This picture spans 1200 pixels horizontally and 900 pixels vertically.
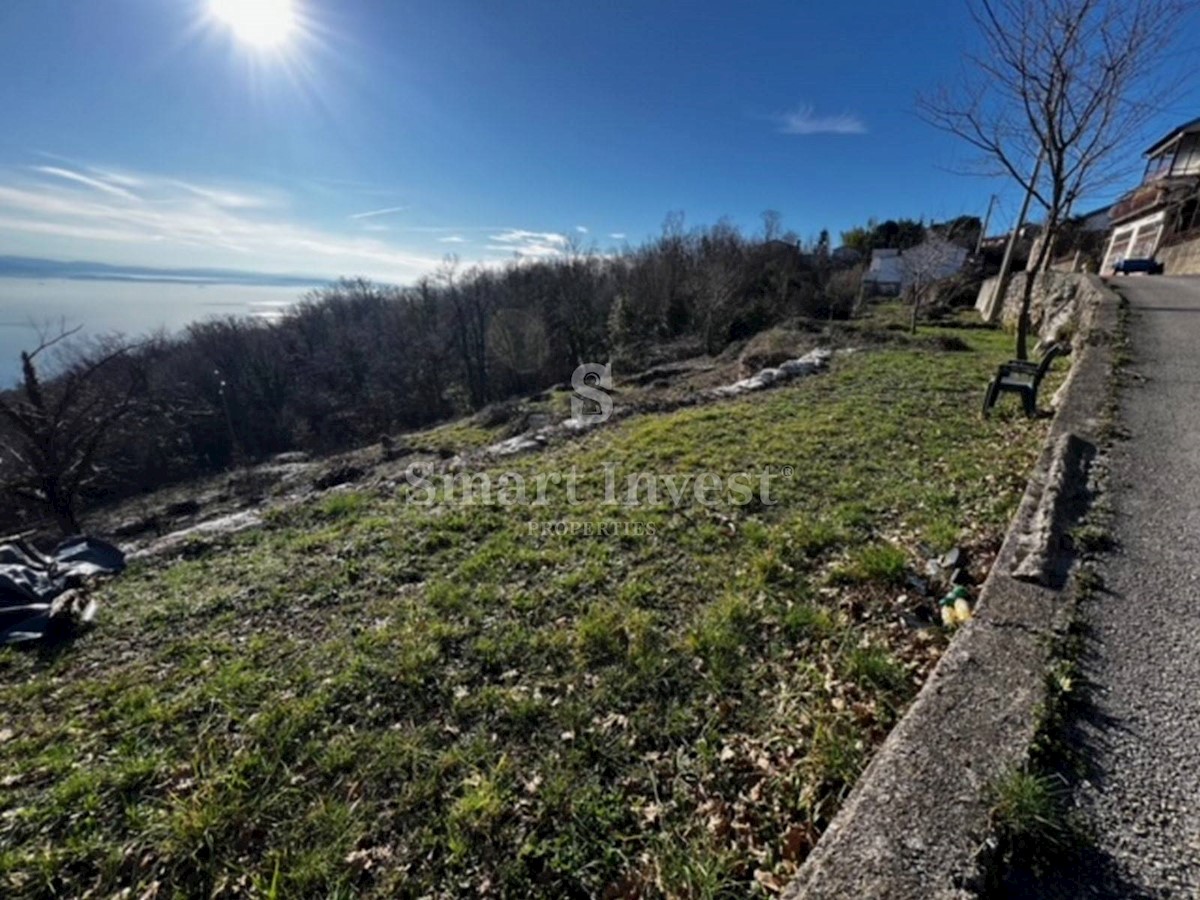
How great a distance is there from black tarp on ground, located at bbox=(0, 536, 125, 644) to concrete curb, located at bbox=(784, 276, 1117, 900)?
5414mm

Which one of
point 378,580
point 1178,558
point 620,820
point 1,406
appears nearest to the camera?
point 620,820

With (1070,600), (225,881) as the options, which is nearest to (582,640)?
(225,881)

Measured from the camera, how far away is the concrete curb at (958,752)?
1.45 m

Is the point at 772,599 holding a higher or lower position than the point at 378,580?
higher

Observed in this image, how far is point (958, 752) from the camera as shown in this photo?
69.4 inches

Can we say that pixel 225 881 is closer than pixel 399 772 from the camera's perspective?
Yes

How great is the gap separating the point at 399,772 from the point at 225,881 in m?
0.67

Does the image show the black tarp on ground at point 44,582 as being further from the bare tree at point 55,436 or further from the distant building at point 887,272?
the distant building at point 887,272

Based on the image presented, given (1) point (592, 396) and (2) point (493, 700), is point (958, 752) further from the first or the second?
(1) point (592, 396)

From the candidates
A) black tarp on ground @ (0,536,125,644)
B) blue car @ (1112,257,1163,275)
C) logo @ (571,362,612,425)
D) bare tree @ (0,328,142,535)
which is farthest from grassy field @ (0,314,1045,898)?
blue car @ (1112,257,1163,275)

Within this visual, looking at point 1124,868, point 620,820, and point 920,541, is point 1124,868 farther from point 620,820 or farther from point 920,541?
point 920,541

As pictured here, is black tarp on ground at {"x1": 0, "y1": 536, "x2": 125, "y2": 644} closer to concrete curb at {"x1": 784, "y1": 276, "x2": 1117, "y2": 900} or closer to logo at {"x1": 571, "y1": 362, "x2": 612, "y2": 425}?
concrete curb at {"x1": 784, "y1": 276, "x2": 1117, "y2": 900}

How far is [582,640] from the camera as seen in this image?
10.0 ft

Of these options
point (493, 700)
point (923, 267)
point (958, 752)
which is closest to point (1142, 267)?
point (923, 267)
